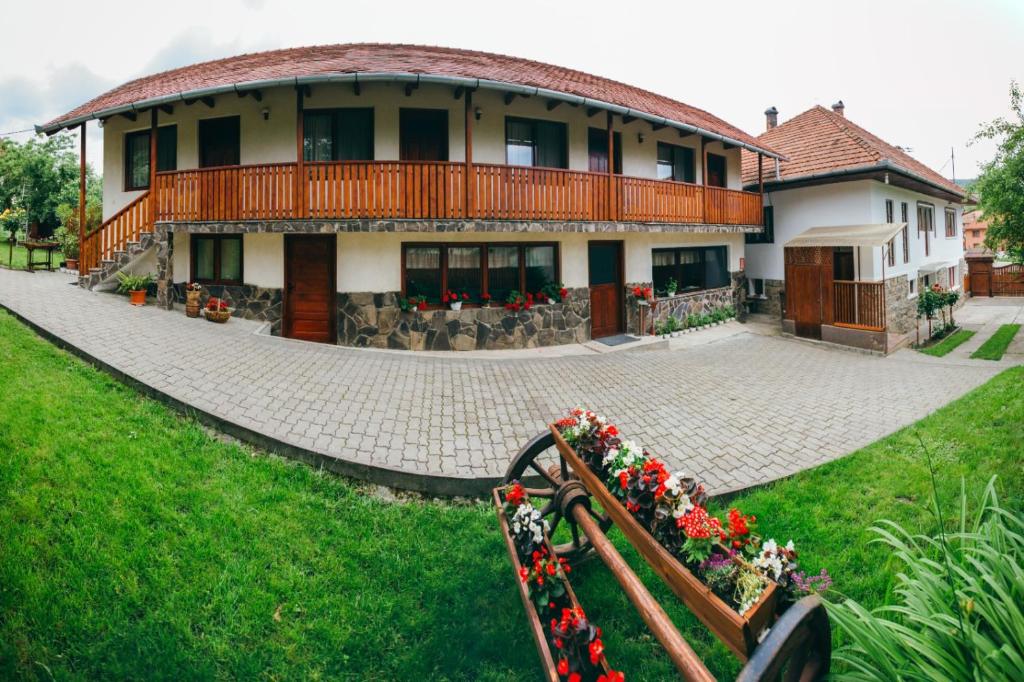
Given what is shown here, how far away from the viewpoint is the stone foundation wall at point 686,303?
13297 millimetres

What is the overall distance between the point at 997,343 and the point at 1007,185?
442 centimetres

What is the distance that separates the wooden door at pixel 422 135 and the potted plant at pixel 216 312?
4818 mm

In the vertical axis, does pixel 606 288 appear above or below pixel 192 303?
above

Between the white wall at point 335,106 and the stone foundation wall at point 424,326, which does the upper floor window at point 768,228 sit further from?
the stone foundation wall at point 424,326

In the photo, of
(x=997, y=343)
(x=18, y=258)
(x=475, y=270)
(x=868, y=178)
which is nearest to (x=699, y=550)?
(x=475, y=270)

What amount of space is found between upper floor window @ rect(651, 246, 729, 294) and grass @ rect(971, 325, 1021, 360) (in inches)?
261

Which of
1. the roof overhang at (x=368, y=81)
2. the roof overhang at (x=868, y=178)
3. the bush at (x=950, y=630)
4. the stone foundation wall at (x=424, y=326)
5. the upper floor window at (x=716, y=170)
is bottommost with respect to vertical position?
the bush at (x=950, y=630)

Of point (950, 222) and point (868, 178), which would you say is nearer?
point (868, 178)

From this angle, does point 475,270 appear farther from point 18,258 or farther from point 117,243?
point 18,258

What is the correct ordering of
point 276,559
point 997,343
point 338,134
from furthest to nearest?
point 997,343
point 338,134
point 276,559

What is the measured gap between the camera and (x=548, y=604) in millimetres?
2486

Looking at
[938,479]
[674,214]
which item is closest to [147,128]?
[674,214]

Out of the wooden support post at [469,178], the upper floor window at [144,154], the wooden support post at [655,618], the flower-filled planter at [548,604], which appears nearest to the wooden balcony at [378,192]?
the wooden support post at [469,178]

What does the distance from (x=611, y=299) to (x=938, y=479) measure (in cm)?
932
